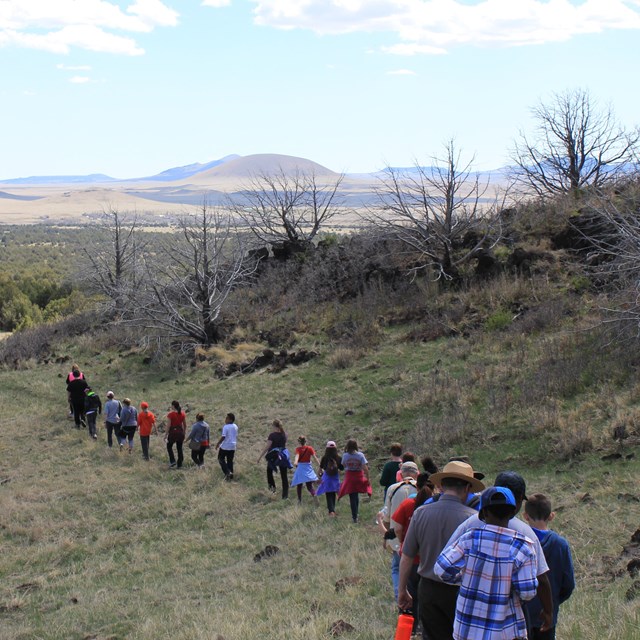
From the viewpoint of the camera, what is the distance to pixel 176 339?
1112 inches

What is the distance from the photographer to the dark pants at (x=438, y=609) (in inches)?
186

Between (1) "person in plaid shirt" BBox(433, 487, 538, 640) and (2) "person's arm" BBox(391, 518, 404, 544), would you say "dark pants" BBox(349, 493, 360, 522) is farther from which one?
(1) "person in plaid shirt" BBox(433, 487, 538, 640)

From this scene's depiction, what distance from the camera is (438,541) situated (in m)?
4.97

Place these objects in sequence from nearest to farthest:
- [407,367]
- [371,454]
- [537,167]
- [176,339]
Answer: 1. [371,454]
2. [407,367]
3. [176,339]
4. [537,167]

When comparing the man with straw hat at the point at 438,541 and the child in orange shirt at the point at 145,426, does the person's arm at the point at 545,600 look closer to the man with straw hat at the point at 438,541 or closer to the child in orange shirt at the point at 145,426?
the man with straw hat at the point at 438,541

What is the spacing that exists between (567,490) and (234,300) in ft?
69.9

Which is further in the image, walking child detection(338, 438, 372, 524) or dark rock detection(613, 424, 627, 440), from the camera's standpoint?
dark rock detection(613, 424, 627, 440)

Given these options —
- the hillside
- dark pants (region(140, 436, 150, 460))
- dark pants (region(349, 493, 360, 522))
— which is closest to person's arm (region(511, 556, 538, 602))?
the hillside

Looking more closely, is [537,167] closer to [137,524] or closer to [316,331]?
[316,331]

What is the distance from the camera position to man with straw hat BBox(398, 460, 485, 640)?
4.75 metres

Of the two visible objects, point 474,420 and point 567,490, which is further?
point 474,420

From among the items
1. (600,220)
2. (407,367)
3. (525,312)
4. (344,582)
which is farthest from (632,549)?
(600,220)

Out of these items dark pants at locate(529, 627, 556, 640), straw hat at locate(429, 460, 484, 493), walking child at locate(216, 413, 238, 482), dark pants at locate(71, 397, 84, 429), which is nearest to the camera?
dark pants at locate(529, 627, 556, 640)

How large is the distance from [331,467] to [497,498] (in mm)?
8009
